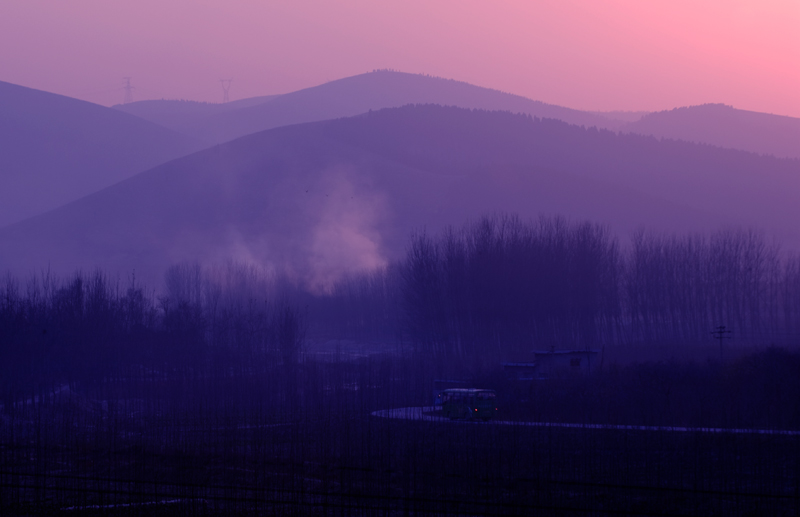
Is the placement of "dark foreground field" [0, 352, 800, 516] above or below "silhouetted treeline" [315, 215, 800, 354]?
below

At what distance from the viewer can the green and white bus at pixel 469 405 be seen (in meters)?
31.6

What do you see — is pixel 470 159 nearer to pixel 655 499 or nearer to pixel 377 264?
pixel 377 264

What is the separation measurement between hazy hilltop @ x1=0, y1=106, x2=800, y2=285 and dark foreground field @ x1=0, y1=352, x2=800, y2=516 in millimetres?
76512

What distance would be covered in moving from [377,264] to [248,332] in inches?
2147

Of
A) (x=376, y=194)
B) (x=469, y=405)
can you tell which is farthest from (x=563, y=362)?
(x=376, y=194)

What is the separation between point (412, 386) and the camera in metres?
46.0

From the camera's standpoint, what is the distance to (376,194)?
14475cm

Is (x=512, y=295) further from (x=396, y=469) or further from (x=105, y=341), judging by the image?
(x=396, y=469)

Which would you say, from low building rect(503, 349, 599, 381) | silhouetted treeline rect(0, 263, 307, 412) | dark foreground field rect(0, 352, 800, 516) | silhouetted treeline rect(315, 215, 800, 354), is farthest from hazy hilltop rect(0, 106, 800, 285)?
dark foreground field rect(0, 352, 800, 516)

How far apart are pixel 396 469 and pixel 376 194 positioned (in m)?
125

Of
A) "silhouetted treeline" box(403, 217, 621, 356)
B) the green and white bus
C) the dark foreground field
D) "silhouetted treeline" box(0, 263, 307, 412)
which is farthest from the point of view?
"silhouetted treeline" box(403, 217, 621, 356)

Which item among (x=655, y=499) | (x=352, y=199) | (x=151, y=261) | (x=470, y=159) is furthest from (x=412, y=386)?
(x=470, y=159)

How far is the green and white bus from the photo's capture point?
104ft

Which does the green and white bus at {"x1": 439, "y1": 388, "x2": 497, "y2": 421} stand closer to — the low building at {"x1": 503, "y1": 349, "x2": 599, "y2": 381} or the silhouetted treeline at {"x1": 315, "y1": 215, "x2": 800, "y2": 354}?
the low building at {"x1": 503, "y1": 349, "x2": 599, "y2": 381}
